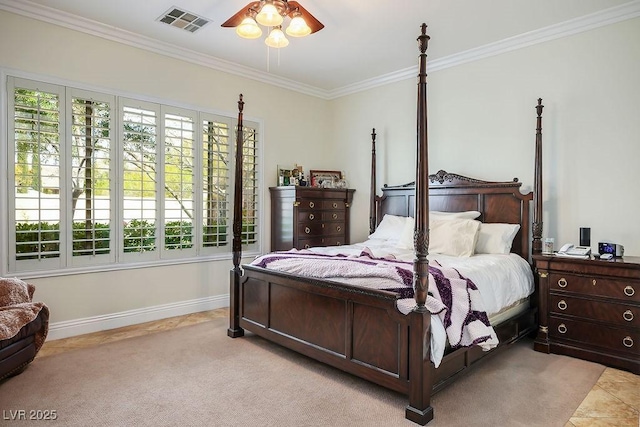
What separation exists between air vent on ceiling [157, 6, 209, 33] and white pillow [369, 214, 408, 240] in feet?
9.25

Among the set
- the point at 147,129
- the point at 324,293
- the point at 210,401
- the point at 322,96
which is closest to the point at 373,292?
the point at 324,293

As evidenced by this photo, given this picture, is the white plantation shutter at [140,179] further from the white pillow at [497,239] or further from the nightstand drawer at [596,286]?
the nightstand drawer at [596,286]

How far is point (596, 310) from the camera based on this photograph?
303 cm

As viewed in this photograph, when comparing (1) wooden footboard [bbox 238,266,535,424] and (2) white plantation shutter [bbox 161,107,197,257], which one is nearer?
(1) wooden footboard [bbox 238,266,535,424]

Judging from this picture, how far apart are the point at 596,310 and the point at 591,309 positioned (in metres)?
0.03

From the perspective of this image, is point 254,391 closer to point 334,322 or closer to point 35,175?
point 334,322

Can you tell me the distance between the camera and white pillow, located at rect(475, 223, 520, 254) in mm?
3684

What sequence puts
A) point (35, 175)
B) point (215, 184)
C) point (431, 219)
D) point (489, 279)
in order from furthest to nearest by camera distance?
point (215, 184)
point (431, 219)
point (35, 175)
point (489, 279)

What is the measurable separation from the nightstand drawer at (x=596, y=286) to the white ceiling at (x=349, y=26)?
2267 mm

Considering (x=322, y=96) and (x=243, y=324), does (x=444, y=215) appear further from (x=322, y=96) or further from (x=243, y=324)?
(x=322, y=96)

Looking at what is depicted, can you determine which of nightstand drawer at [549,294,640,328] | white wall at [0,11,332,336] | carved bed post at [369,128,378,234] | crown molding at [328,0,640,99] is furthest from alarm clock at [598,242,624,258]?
white wall at [0,11,332,336]

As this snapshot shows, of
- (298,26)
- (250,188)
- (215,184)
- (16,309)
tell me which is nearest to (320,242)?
(250,188)

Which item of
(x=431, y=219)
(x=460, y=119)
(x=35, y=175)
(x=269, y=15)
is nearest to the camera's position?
(x=269, y=15)

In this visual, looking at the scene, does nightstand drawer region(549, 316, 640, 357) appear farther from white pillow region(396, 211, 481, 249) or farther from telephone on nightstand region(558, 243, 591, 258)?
white pillow region(396, 211, 481, 249)
